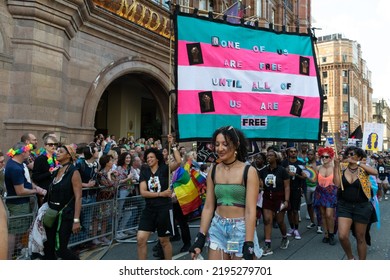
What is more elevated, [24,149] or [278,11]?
[278,11]

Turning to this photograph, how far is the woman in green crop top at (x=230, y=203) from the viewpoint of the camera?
Result: 10.3ft

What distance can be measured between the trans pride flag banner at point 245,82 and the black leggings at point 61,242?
1975mm

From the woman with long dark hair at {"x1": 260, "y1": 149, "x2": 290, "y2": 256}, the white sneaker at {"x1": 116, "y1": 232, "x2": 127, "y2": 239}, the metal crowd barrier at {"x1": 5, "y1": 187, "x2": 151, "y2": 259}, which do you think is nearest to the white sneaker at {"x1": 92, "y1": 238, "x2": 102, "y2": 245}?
the metal crowd barrier at {"x1": 5, "y1": 187, "x2": 151, "y2": 259}

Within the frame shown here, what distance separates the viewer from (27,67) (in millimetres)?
9383

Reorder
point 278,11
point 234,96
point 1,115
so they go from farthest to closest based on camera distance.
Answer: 1. point 278,11
2. point 1,115
3. point 234,96

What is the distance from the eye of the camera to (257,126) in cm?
587

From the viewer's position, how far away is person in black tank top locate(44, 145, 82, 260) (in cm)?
438

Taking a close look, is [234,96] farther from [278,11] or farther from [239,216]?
[278,11]

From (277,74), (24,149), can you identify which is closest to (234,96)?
(277,74)

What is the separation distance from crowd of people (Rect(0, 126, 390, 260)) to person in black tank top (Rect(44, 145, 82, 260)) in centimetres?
1

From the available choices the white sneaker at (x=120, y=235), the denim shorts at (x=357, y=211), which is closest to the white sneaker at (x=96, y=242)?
the white sneaker at (x=120, y=235)

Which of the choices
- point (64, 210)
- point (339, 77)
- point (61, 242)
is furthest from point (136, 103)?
point (339, 77)

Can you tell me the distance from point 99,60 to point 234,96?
7914mm

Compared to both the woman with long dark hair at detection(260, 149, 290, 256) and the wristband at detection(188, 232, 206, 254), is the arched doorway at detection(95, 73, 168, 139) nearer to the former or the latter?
the woman with long dark hair at detection(260, 149, 290, 256)
